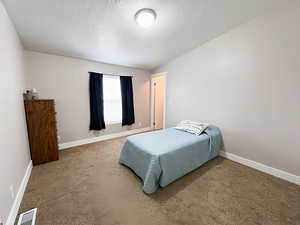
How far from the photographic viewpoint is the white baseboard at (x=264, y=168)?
1.93 m

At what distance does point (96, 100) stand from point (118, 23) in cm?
197

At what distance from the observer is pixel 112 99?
3.77m

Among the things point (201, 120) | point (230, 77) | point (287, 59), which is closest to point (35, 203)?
point (201, 120)

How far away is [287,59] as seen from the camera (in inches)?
74.4

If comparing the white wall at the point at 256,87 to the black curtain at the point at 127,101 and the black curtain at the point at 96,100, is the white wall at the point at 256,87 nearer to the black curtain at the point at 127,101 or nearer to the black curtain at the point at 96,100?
the black curtain at the point at 127,101

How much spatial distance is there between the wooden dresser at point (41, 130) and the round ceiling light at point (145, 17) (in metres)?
2.14

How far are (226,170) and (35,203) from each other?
2.88m

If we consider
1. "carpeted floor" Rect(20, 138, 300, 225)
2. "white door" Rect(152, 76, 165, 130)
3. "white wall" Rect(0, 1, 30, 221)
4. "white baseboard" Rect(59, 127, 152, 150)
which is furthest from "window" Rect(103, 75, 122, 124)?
"white wall" Rect(0, 1, 30, 221)

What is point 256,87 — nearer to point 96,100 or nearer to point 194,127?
point 194,127

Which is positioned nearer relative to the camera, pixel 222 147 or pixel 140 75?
pixel 222 147

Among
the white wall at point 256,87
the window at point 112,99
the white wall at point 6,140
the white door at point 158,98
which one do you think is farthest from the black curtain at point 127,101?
the white wall at point 6,140

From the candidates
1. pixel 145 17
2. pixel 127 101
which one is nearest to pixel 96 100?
pixel 127 101

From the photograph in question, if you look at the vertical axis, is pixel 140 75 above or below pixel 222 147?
above

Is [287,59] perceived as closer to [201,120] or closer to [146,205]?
[201,120]
